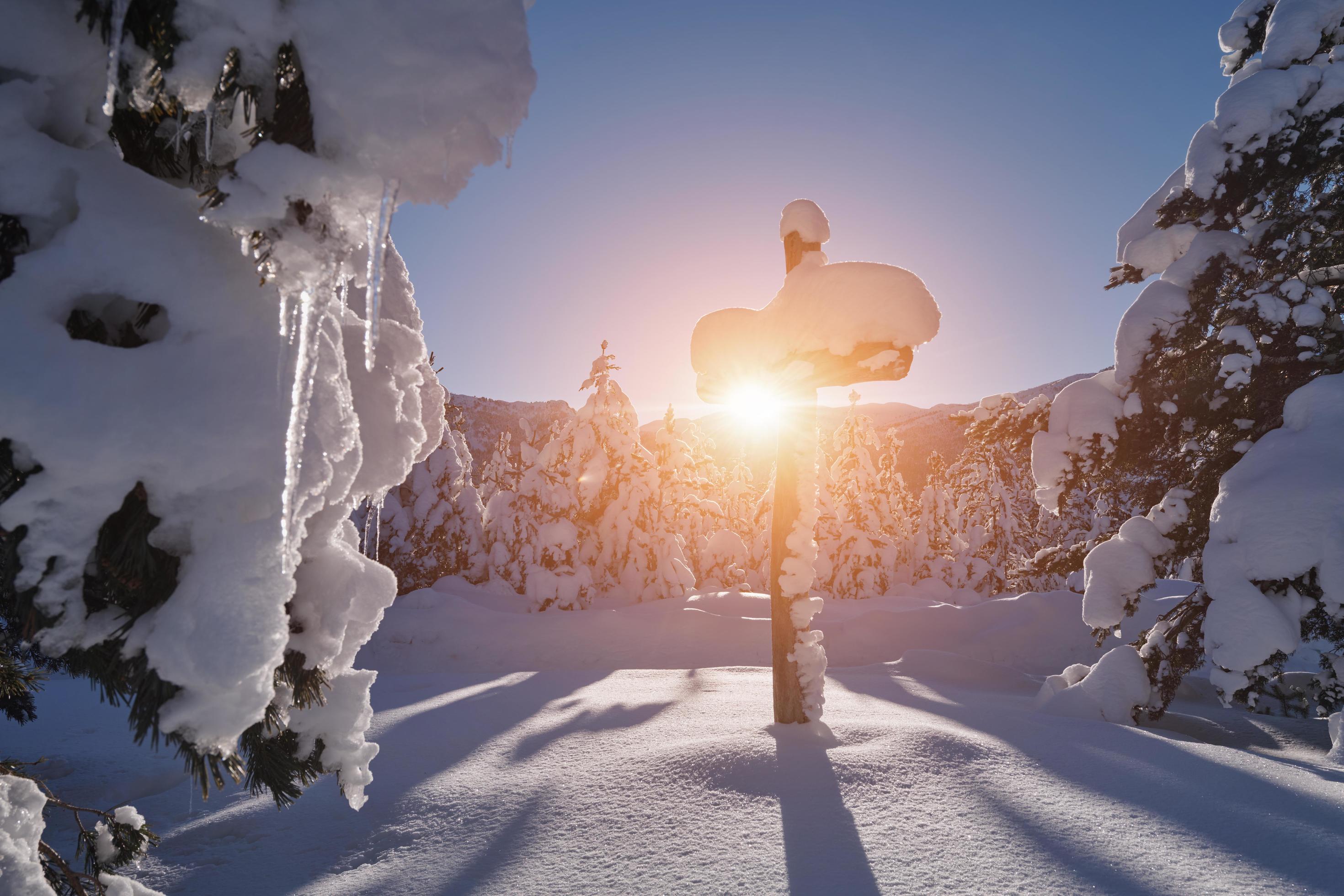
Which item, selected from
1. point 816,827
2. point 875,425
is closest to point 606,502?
point 816,827

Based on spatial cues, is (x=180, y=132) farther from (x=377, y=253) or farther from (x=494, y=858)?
(x=494, y=858)

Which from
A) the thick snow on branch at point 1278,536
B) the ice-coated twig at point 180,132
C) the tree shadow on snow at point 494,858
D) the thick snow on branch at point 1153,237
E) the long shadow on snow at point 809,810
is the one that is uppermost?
the thick snow on branch at point 1153,237

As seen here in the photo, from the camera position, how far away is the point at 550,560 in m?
17.3

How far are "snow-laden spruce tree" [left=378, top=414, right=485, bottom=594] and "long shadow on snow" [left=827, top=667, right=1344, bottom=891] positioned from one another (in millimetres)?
18743

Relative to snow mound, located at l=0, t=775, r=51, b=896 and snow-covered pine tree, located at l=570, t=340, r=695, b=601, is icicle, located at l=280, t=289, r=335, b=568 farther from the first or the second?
snow-covered pine tree, located at l=570, t=340, r=695, b=601

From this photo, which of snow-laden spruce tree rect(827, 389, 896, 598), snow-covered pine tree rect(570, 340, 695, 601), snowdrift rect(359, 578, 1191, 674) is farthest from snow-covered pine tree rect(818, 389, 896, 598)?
snowdrift rect(359, 578, 1191, 674)

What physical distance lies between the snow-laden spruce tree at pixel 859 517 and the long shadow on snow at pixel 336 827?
1936 centimetres

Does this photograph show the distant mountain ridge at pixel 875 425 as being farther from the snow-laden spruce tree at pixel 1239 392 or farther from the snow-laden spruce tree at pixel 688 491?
the snow-laden spruce tree at pixel 1239 392

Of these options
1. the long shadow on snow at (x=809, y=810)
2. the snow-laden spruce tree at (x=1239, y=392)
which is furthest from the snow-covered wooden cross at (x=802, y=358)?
the snow-laden spruce tree at (x=1239, y=392)

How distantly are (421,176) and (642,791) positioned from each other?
3753 millimetres

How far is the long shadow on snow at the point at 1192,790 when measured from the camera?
2912mm

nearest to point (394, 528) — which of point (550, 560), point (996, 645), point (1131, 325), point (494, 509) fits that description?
point (494, 509)

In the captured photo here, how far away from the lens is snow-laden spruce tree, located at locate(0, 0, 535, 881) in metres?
1.05

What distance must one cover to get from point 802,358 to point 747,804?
3323 mm
